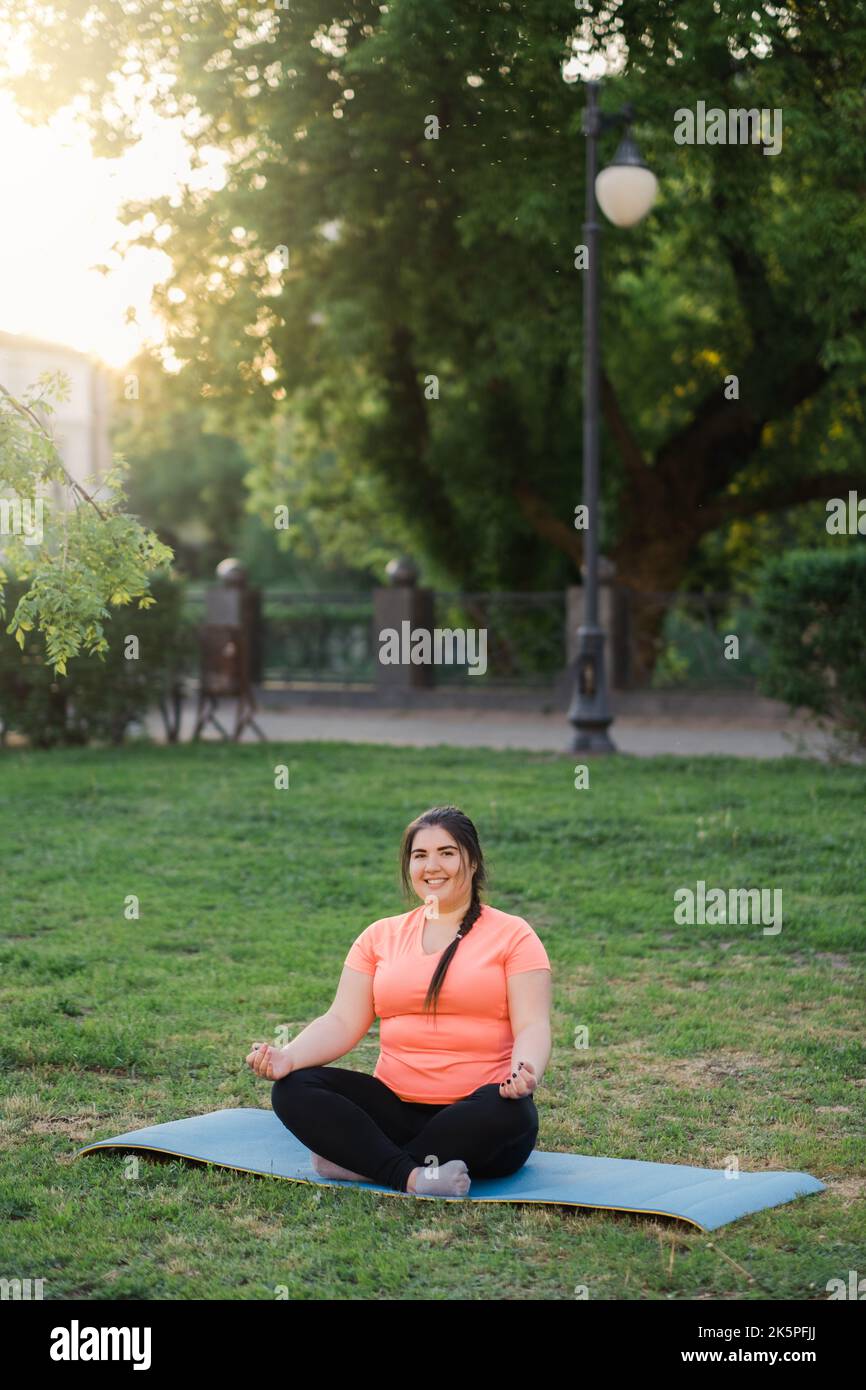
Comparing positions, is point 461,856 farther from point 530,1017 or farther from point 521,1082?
point 521,1082

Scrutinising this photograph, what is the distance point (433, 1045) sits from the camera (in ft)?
16.6

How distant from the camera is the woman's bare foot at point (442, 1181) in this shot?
15.6ft

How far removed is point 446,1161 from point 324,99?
1292 centimetres

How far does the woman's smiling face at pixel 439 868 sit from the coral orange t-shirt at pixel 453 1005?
123 mm

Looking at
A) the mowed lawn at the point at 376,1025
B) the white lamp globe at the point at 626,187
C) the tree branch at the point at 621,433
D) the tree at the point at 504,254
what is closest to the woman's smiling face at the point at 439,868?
the mowed lawn at the point at 376,1025

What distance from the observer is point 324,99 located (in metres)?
15.7

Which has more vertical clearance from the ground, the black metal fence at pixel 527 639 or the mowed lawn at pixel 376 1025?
the black metal fence at pixel 527 639

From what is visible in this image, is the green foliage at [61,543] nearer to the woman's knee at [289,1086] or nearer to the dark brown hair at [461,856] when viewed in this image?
the dark brown hair at [461,856]

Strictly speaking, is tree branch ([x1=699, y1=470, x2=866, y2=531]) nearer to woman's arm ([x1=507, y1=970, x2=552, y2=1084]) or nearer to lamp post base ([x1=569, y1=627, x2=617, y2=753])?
lamp post base ([x1=569, y1=627, x2=617, y2=753])

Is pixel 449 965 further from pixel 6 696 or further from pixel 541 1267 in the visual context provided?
pixel 6 696

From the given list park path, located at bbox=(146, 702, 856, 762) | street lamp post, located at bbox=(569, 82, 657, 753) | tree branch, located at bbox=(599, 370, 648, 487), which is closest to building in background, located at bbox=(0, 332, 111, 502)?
tree branch, located at bbox=(599, 370, 648, 487)

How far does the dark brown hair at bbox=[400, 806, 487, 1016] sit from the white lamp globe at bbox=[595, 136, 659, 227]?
9495mm

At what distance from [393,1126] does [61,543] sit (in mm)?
2176

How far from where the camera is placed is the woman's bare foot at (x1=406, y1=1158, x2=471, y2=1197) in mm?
4750
